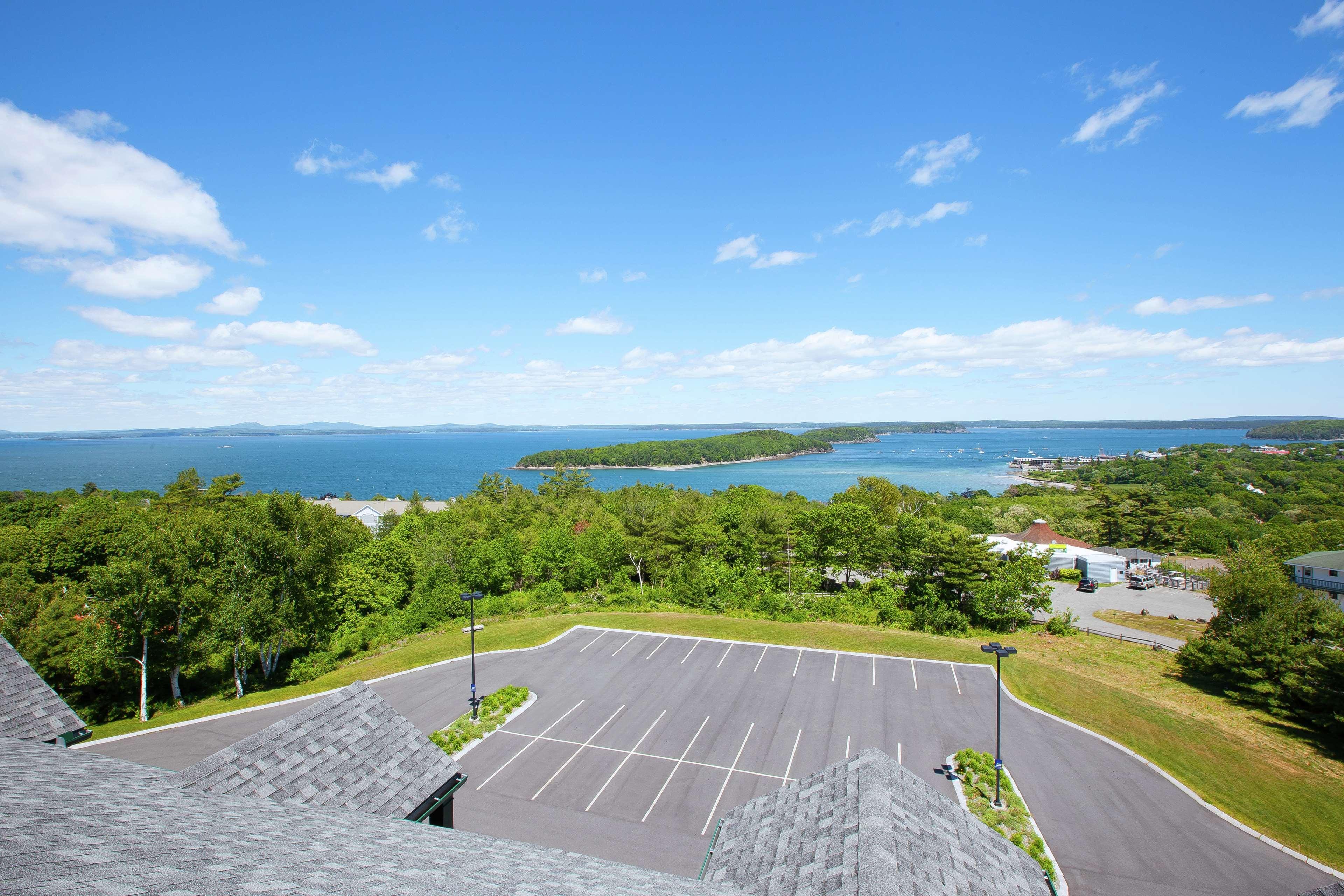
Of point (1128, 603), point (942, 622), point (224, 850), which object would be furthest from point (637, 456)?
point (224, 850)

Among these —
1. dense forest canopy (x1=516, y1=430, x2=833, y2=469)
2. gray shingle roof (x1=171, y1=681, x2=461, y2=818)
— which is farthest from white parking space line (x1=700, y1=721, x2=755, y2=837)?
dense forest canopy (x1=516, y1=430, x2=833, y2=469)

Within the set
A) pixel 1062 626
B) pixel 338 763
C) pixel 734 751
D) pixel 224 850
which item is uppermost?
pixel 224 850

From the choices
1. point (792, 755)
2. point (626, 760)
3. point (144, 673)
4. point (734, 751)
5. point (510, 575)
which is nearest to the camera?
point (626, 760)

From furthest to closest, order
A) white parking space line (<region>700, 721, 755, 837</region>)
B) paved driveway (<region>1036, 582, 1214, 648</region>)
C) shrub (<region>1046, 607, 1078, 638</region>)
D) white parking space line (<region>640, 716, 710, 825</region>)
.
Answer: paved driveway (<region>1036, 582, 1214, 648</region>) → shrub (<region>1046, 607, 1078, 638</region>) → white parking space line (<region>640, 716, 710, 825</region>) → white parking space line (<region>700, 721, 755, 837</region>)

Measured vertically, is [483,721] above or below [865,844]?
below

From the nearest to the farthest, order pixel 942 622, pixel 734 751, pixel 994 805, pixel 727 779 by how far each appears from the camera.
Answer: pixel 994 805, pixel 727 779, pixel 734 751, pixel 942 622

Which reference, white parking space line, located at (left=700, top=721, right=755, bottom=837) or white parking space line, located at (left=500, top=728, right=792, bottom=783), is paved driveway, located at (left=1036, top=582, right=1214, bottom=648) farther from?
white parking space line, located at (left=500, top=728, right=792, bottom=783)

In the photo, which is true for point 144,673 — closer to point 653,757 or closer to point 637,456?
point 653,757
